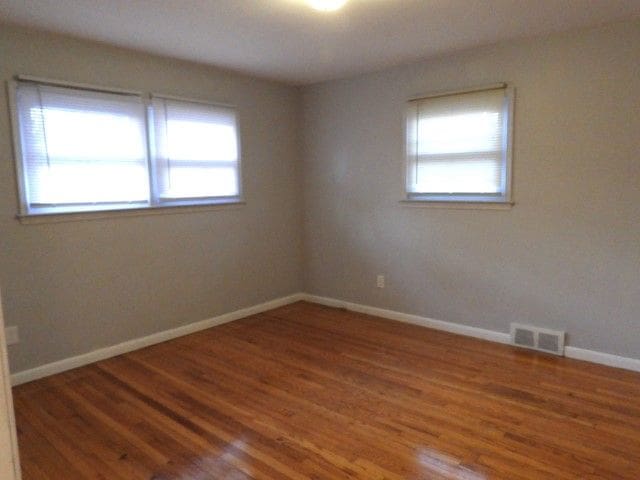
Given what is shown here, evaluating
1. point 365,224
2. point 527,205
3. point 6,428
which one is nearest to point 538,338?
point 527,205

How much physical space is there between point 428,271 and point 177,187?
230 centimetres

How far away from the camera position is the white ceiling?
8.57 feet

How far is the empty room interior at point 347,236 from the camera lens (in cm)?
242

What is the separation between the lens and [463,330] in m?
3.87

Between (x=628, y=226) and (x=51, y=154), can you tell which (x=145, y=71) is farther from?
(x=628, y=226)

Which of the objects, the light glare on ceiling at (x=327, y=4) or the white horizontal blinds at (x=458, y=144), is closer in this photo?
the light glare on ceiling at (x=327, y=4)

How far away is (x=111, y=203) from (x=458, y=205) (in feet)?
9.04

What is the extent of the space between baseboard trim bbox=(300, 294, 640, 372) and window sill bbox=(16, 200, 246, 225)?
1.44 metres

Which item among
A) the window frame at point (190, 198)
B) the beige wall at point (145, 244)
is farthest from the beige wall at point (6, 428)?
the window frame at point (190, 198)

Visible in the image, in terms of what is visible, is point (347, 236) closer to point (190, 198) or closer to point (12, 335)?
point (190, 198)

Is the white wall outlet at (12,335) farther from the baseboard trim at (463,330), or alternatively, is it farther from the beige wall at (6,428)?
the baseboard trim at (463,330)

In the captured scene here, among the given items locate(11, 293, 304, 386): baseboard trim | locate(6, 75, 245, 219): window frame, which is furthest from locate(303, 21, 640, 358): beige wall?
locate(6, 75, 245, 219): window frame

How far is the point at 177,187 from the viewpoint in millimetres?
3826

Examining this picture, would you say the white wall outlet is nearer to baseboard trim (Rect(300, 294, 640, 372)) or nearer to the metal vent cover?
baseboard trim (Rect(300, 294, 640, 372))
